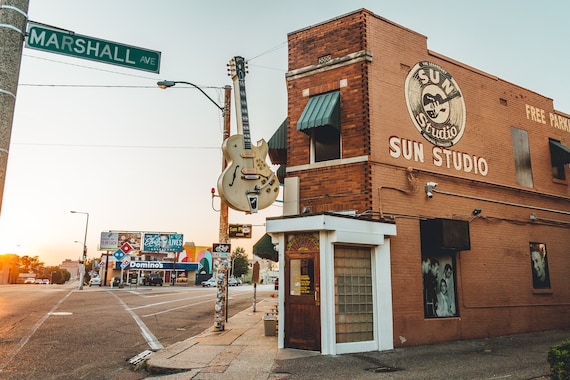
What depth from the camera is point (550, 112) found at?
17438mm

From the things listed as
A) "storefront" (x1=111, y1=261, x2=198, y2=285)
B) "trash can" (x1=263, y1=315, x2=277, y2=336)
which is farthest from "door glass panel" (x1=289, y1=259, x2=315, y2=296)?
"storefront" (x1=111, y1=261, x2=198, y2=285)

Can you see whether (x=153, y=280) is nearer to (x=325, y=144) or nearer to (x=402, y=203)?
(x=325, y=144)

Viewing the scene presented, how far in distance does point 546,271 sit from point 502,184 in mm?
3591

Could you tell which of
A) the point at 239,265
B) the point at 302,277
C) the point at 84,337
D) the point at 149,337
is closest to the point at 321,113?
the point at 302,277

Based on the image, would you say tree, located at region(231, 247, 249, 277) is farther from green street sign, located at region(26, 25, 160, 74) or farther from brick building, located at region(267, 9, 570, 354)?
green street sign, located at region(26, 25, 160, 74)

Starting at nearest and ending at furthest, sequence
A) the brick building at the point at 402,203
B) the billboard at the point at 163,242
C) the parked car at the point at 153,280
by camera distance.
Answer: the brick building at the point at 402,203 < the parked car at the point at 153,280 < the billboard at the point at 163,242

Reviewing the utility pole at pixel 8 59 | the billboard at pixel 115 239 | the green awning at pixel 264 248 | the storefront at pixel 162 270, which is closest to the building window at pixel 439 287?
the green awning at pixel 264 248

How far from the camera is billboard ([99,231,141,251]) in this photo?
6750 cm

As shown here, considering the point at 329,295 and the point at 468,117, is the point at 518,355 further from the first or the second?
the point at 468,117

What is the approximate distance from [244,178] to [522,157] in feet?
35.3

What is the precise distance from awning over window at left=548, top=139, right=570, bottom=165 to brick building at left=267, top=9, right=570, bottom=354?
1.24m

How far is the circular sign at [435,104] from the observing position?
1352cm

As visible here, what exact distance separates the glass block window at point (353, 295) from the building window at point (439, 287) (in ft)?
6.89

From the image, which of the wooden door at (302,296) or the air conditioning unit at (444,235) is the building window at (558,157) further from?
the wooden door at (302,296)
